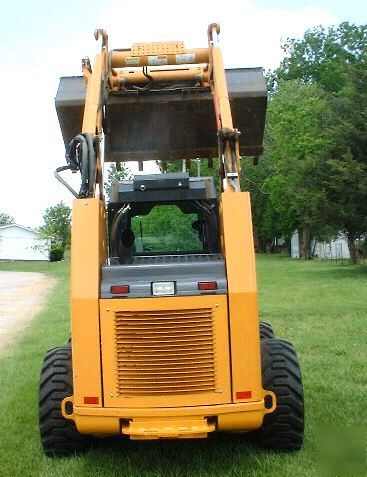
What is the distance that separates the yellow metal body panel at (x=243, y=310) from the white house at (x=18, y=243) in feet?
237

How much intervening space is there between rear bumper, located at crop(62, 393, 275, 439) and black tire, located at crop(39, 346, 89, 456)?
493 millimetres

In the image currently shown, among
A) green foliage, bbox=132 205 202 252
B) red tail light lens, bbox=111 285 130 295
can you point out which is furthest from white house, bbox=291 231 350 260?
red tail light lens, bbox=111 285 130 295

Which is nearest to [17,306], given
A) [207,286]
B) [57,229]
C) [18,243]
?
[207,286]

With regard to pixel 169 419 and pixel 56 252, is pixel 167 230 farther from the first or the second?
pixel 56 252

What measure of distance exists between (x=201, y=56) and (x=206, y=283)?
268 cm

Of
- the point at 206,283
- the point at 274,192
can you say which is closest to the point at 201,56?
the point at 206,283

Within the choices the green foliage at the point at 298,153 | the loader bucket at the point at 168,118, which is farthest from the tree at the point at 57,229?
the loader bucket at the point at 168,118

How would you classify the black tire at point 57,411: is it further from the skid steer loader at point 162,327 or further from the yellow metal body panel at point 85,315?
the yellow metal body panel at point 85,315

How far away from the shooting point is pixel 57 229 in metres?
67.5

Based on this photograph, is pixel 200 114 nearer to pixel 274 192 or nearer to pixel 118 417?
pixel 118 417

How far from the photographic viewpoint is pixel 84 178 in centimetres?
547

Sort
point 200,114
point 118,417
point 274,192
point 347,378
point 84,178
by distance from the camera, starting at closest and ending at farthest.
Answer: point 118,417 < point 84,178 < point 200,114 < point 347,378 < point 274,192

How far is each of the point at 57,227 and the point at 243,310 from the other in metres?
64.8

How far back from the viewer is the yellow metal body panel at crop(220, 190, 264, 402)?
507cm
